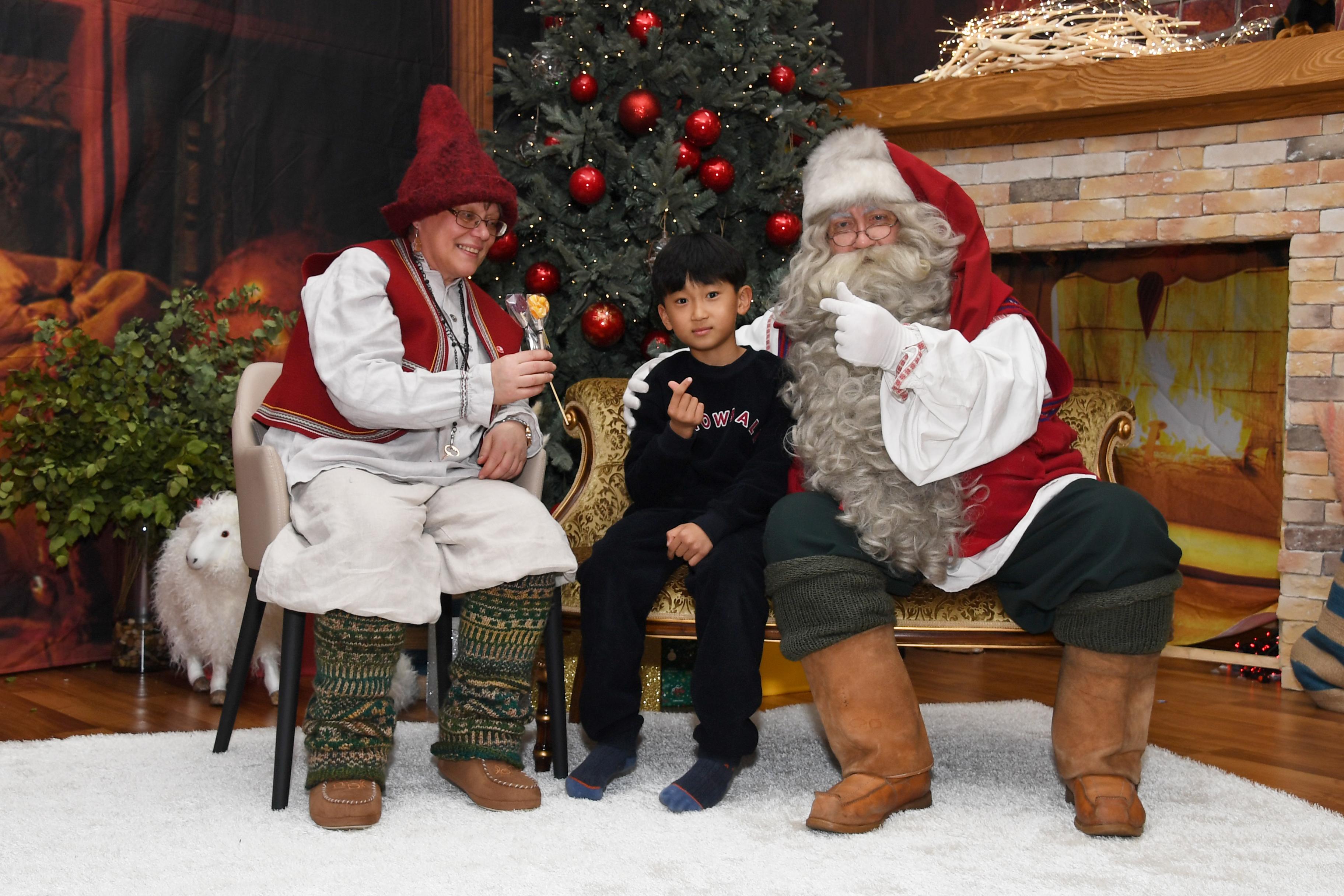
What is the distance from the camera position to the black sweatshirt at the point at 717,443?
2473 mm

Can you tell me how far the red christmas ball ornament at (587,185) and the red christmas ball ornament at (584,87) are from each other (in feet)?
0.74

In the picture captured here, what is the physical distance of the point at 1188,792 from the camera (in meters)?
2.41

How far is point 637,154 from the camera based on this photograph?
354 cm

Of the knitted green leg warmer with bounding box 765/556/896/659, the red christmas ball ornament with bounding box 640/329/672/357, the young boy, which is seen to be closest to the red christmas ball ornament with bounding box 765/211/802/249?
the red christmas ball ornament with bounding box 640/329/672/357

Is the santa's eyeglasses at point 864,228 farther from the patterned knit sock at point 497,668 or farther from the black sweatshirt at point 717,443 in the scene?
the patterned knit sock at point 497,668

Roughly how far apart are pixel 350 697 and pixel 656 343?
1613mm

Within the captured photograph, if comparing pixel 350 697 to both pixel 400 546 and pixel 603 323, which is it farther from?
pixel 603 323

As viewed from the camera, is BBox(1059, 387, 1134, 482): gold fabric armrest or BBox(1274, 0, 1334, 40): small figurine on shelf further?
BBox(1274, 0, 1334, 40): small figurine on shelf

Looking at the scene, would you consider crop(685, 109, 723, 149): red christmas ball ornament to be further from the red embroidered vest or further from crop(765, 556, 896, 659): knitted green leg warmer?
crop(765, 556, 896, 659): knitted green leg warmer

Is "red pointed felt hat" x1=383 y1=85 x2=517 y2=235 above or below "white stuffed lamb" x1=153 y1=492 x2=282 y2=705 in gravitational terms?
above

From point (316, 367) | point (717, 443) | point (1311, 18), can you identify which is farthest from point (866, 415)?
point (1311, 18)

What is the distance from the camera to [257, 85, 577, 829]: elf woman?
2111mm

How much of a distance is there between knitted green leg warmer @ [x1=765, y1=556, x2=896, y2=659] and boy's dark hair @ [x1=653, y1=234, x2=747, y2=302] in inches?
26.2

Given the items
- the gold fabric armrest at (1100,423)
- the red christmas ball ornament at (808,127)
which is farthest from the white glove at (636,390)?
the red christmas ball ornament at (808,127)
